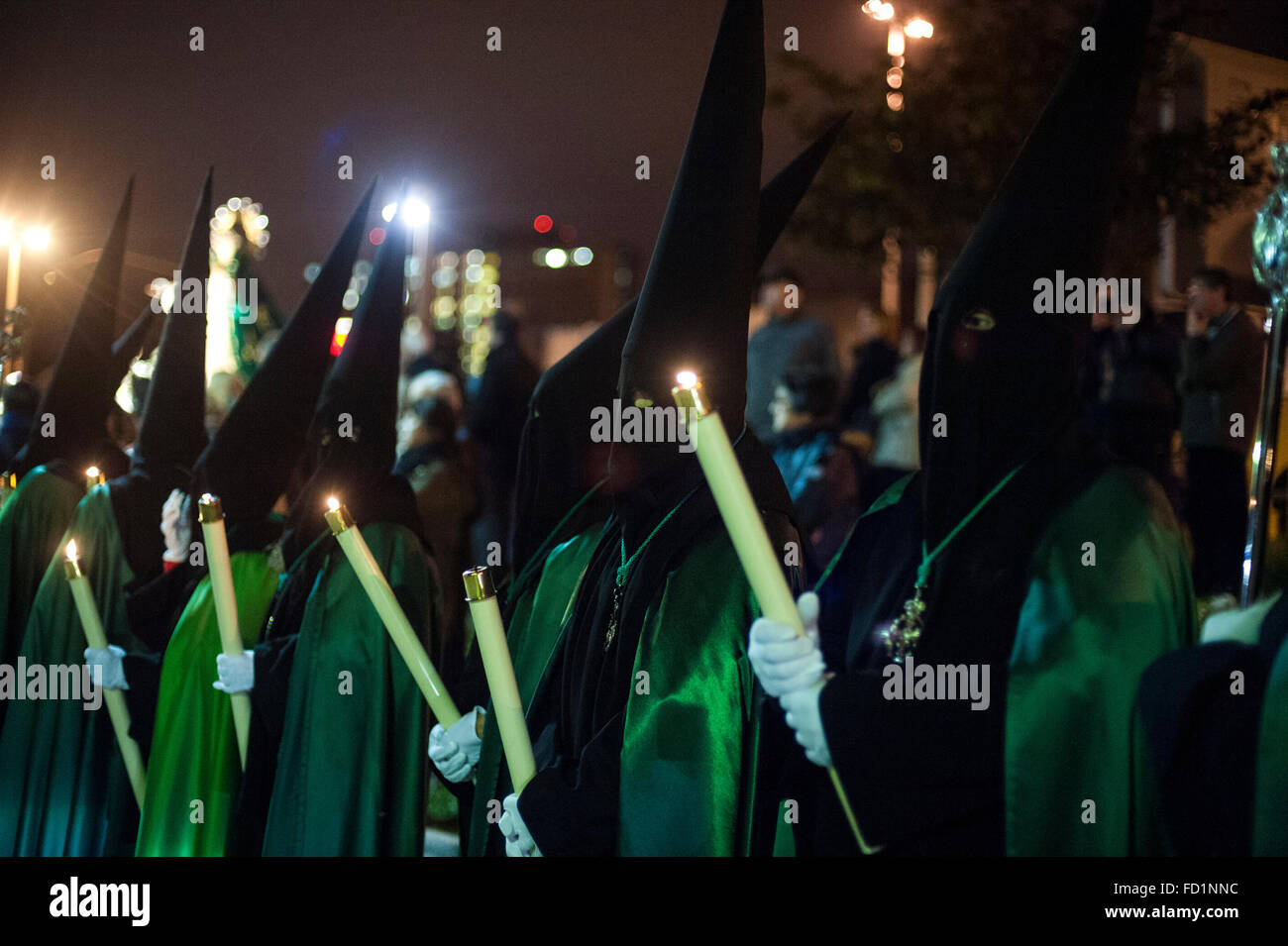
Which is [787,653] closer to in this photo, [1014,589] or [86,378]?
[1014,589]

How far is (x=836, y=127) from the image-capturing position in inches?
127

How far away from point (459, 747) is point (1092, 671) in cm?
169

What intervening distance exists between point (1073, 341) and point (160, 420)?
3.44 meters

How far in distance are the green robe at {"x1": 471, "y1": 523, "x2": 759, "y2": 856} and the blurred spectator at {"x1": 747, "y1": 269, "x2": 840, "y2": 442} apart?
398 cm

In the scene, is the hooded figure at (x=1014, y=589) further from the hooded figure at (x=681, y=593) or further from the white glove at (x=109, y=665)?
the white glove at (x=109, y=665)

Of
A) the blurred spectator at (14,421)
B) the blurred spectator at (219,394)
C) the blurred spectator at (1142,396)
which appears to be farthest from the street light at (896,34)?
the blurred spectator at (219,394)

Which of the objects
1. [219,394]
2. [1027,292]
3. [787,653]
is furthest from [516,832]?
[219,394]

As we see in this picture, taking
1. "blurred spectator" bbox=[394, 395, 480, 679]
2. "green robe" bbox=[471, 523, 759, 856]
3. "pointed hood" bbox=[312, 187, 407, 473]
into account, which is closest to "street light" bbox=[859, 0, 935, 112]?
"pointed hood" bbox=[312, 187, 407, 473]

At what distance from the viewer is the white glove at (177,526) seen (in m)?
4.27

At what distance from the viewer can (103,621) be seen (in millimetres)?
4750

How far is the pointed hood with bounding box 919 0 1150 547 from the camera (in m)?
2.31

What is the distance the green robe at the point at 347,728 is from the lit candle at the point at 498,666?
1.25 meters
